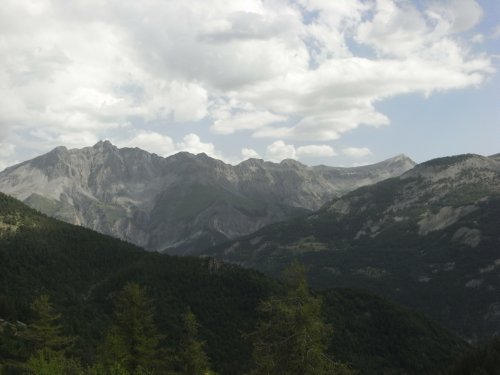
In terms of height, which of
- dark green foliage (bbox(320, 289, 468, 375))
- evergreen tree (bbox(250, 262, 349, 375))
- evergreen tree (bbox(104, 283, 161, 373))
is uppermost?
evergreen tree (bbox(250, 262, 349, 375))

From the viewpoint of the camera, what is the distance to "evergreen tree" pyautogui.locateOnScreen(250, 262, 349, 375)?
32.3 m

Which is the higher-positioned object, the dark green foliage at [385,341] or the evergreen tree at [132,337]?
the evergreen tree at [132,337]

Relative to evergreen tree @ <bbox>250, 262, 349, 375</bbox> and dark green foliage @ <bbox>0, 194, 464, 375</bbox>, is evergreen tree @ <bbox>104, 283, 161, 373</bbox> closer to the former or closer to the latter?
evergreen tree @ <bbox>250, 262, 349, 375</bbox>

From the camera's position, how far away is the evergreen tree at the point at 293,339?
106ft

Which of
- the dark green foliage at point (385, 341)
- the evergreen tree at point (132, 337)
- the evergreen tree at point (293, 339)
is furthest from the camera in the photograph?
the dark green foliage at point (385, 341)

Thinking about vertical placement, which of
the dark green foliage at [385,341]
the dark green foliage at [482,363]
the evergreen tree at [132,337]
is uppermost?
the evergreen tree at [132,337]

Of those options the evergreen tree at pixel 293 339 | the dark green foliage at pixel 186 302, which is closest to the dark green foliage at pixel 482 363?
the evergreen tree at pixel 293 339

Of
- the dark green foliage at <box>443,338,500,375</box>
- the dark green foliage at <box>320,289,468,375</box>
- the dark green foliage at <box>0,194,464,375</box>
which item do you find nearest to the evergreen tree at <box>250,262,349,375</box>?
the dark green foliage at <box>443,338,500,375</box>

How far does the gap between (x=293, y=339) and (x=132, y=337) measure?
35.5 metres

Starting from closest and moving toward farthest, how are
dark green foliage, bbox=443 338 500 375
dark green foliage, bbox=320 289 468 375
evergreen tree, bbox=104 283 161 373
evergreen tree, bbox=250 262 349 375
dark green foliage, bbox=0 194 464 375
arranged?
evergreen tree, bbox=250 262 349 375 → evergreen tree, bbox=104 283 161 373 → dark green foliage, bbox=443 338 500 375 → dark green foliage, bbox=0 194 464 375 → dark green foliage, bbox=320 289 468 375

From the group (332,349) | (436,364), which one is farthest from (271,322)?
(436,364)

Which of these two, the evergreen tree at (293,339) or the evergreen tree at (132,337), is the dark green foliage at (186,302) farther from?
the evergreen tree at (293,339)

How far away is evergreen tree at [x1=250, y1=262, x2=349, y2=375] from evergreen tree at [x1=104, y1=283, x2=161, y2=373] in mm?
29454

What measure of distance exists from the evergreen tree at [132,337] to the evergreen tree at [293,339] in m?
29.5
